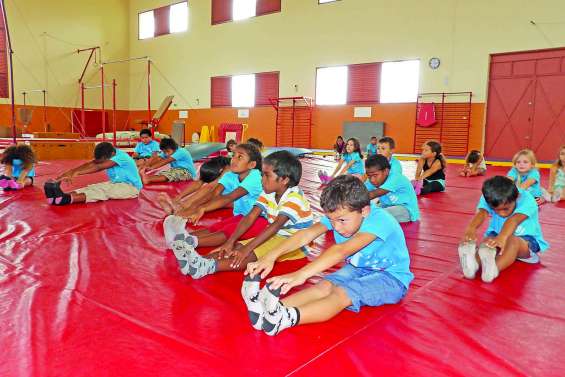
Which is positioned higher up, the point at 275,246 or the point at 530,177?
the point at 530,177

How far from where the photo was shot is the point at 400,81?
1376 cm

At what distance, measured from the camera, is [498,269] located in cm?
262

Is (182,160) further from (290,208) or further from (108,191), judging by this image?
(290,208)

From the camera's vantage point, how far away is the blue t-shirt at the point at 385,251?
6.64 feet

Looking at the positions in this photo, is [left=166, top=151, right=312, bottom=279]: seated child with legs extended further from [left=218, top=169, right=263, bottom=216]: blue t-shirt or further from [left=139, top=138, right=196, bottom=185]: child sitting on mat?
[left=139, top=138, right=196, bottom=185]: child sitting on mat

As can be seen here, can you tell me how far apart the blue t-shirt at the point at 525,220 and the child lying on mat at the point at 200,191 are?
2.33 meters

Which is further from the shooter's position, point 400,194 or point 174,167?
point 174,167

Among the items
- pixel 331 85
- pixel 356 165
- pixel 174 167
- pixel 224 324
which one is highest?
pixel 331 85

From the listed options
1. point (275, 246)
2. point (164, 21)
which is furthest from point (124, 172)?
point (164, 21)

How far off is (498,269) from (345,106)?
12.7m

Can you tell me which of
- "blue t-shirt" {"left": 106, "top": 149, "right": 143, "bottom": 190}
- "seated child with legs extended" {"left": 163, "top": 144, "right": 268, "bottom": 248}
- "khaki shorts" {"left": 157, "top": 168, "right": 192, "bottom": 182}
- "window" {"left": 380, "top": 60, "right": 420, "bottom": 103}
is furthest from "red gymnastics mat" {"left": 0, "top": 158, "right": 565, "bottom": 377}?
"window" {"left": 380, "top": 60, "right": 420, "bottom": 103}

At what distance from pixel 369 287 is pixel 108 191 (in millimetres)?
3874

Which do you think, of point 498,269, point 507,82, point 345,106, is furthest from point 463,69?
point 498,269

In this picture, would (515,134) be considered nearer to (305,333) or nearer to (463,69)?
(463,69)
